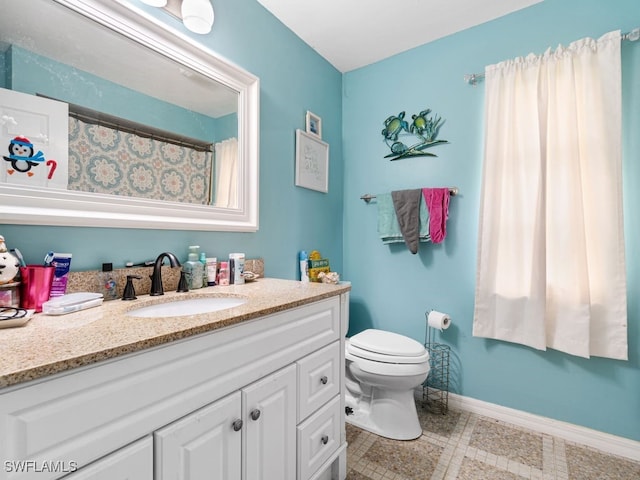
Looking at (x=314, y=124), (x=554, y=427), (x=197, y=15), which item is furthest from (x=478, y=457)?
(x=197, y=15)

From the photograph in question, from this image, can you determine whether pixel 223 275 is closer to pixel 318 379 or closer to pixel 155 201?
pixel 155 201

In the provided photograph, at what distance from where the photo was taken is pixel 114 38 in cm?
114

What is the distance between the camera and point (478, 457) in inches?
60.2

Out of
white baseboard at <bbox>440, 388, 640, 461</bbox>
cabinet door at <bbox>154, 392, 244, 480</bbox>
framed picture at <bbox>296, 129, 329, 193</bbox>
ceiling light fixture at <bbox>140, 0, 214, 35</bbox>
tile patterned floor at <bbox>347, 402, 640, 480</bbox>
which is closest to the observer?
cabinet door at <bbox>154, 392, 244, 480</bbox>

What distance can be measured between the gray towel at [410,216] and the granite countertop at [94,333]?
114 cm

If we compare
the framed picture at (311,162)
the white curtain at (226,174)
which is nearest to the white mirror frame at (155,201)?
the white curtain at (226,174)

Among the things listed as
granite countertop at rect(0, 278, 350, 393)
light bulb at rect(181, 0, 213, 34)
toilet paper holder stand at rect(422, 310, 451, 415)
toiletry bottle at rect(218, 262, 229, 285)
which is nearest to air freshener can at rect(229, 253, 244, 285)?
toiletry bottle at rect(218, 262, 229, 285)

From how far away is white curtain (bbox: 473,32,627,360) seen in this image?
4.96 ft

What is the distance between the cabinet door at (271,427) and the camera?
93cm

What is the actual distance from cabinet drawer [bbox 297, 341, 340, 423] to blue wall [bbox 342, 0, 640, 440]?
103 centimetres

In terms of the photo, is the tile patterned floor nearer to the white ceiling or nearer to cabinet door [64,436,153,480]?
cabinet door [64,436,153,480]

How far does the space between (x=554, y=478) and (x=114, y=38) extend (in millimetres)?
2605

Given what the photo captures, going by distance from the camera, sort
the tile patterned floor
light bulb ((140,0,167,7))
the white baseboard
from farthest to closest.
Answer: the white baseboard
the tile patterned floor
light bulb ((140,0,167,7))

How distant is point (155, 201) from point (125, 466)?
0.92 meters
